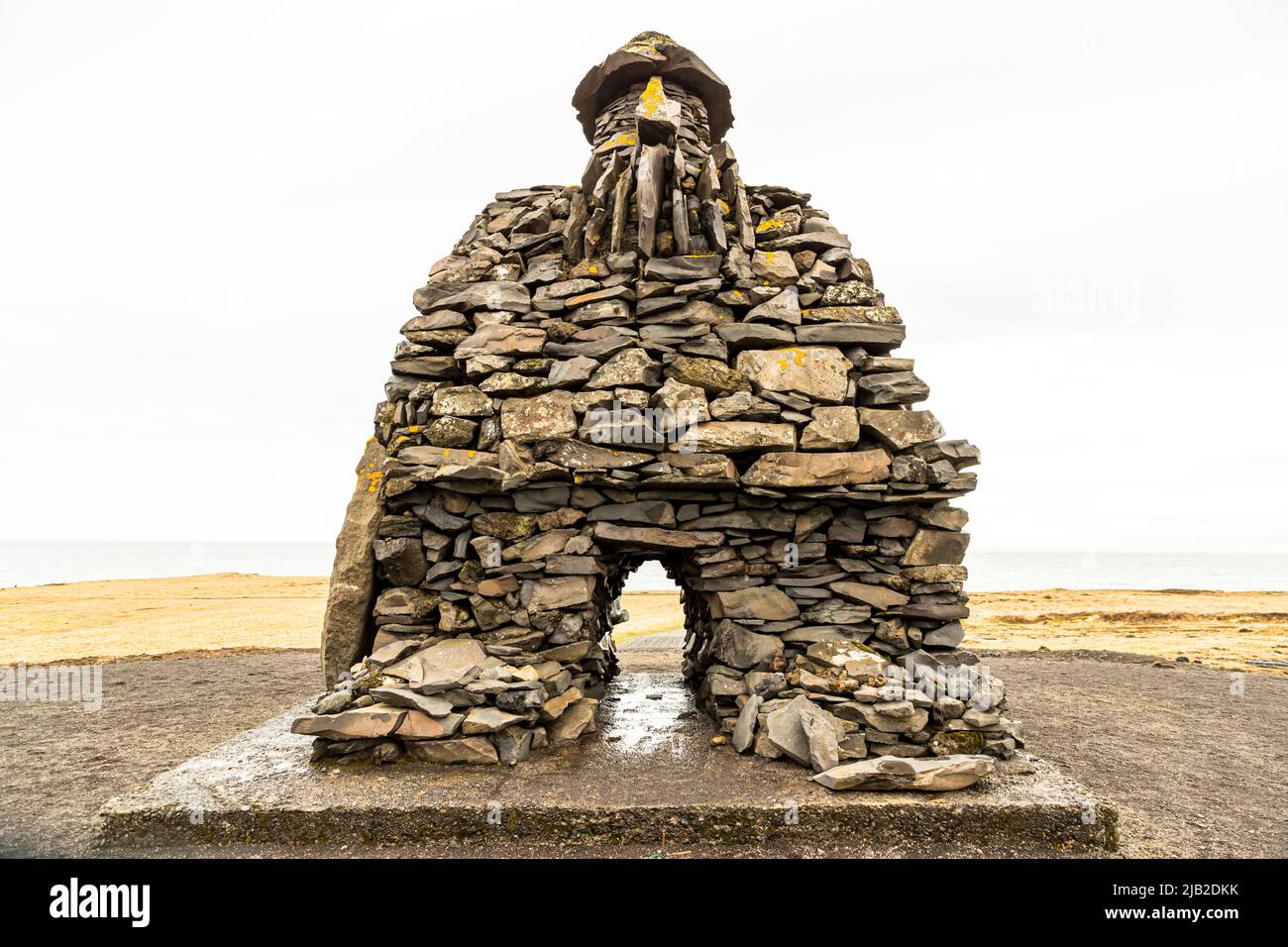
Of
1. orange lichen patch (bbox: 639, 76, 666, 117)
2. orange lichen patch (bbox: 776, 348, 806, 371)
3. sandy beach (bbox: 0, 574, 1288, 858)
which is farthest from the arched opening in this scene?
orange lichen patch (bbox: 639, 76, 666, 117)

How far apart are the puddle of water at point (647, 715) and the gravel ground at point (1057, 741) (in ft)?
5.86

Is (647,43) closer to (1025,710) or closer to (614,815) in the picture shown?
(614,815)

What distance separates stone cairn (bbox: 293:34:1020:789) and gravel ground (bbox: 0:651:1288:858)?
1.67m

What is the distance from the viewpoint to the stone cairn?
21.8 feet

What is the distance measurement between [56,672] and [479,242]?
484 inches

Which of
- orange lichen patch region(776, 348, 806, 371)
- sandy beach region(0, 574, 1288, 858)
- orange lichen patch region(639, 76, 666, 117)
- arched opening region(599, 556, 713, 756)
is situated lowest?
sandy beach region(0, 574, 1288, 858)

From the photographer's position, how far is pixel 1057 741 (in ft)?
27.1

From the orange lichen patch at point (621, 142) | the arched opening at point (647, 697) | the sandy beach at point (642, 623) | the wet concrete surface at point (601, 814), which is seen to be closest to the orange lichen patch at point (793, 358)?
the arched opening at point (647, 697)

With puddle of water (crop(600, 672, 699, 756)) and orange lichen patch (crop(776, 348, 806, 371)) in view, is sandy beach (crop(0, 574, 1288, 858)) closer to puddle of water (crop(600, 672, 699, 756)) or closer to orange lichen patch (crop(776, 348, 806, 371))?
puddle of water (crop(600, 672, 699, 756))

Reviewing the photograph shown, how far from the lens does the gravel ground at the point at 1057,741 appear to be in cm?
561

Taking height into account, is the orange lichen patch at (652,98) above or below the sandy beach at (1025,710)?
above

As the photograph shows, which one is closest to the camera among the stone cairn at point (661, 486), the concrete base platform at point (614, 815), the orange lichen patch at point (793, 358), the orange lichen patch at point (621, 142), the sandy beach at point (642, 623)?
the concrete base platform at point (614, 815)

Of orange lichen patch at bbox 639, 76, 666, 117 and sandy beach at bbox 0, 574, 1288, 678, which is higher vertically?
orange lichen patch at bbox 639, 76, 666, 117

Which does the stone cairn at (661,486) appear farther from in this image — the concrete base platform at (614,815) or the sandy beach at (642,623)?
the sandy beach at (642,623)
